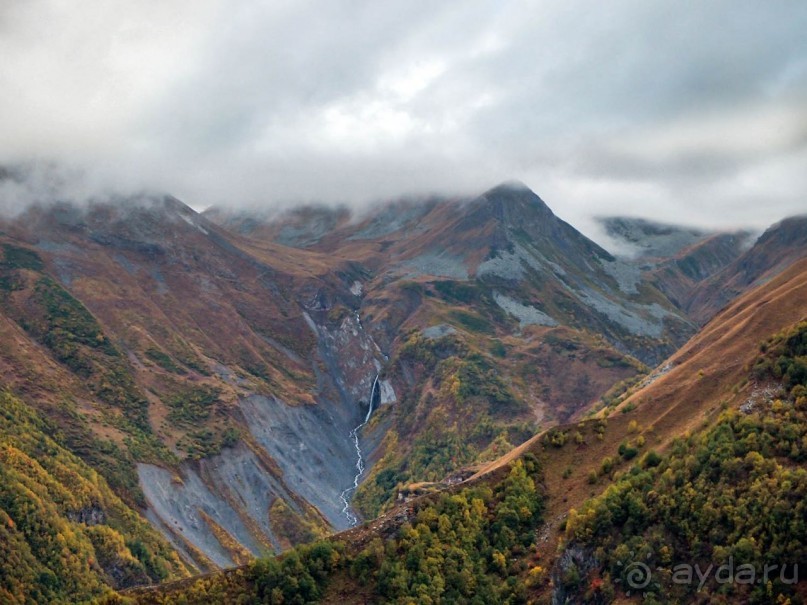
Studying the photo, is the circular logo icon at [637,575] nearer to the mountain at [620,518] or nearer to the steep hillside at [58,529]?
the mountain at [620,518]

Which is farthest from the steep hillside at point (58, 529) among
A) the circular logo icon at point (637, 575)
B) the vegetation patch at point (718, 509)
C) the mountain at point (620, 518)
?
the circular logo icon at point (637, 575)

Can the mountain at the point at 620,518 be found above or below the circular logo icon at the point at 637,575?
above

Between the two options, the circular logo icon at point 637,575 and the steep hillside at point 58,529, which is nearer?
the circular logo icon at point 637,575

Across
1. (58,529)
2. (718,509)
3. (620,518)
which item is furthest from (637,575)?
(58,529)

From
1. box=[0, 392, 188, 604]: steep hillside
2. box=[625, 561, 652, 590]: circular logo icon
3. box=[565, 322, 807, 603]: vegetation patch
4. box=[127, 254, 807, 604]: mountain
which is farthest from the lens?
box=[0, 392, 188, 604]: steep hillside

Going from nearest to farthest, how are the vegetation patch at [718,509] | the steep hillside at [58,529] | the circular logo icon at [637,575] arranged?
the vegetation patch at [718,509] → the circular logo icon at [637,575] → the steep hillside at [58,529]

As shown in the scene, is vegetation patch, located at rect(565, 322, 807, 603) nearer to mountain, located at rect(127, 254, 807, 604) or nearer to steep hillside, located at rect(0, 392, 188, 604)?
mountain, located at rect(127, 254, 807, 604)

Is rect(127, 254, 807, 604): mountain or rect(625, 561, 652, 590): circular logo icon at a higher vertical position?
rect(127, 254, 807, 604): mountain

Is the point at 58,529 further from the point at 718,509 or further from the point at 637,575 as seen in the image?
the point at 718,509

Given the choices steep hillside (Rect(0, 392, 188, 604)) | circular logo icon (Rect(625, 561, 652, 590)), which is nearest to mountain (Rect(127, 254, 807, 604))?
circular logo icon (Rect(625, 561, 652, 590))

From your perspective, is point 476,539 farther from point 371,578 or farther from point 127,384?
point 127,384

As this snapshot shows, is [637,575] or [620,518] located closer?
[637,575]

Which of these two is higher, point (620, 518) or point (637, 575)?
point (620, 518)
